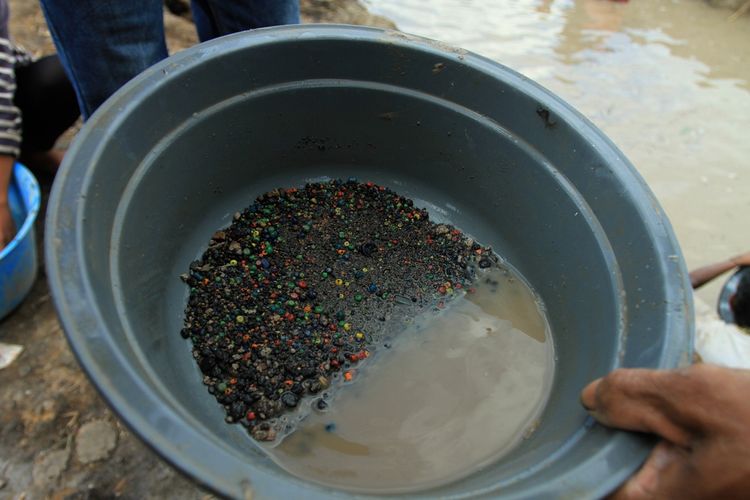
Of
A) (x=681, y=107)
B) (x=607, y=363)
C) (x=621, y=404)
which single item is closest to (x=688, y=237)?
(x=681, y=107)

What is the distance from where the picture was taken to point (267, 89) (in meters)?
1.22

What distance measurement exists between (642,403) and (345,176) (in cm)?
98

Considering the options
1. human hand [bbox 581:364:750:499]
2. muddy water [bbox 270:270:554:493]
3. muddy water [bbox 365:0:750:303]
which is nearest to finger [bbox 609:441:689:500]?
human hand [bbox 581:364:750:499]

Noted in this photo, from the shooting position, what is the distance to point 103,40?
1.02 m

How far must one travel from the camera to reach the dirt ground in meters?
0.98

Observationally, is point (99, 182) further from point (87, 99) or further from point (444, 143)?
point (444, 143)

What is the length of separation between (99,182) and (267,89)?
0.50 meters

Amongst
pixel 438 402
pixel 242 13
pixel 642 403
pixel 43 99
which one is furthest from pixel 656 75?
pixel 43 99

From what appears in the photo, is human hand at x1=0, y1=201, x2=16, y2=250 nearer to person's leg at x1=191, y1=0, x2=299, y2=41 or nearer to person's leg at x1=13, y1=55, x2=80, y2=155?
person's leg at x1=13, y1=55, x2=80, y2=155

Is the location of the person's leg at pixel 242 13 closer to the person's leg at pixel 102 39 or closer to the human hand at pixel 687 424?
the person's leg at pixel 102 39

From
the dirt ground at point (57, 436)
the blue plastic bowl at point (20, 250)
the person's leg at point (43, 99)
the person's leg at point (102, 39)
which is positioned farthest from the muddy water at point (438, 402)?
the person's leg at point (43, 99)

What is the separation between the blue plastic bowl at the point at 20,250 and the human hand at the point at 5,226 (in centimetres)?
5

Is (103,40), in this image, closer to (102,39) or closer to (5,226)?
(102,39)

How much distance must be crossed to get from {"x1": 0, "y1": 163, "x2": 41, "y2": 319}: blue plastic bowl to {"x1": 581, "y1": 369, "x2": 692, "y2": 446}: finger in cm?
111
